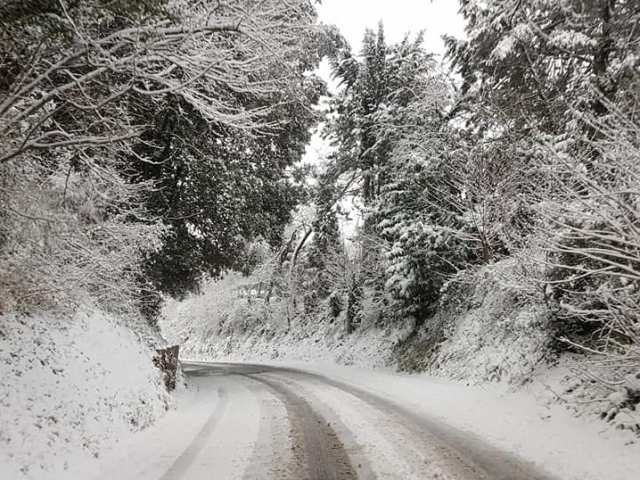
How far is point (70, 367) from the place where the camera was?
6.68 m

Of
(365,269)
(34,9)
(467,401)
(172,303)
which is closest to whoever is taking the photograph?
(34,9)

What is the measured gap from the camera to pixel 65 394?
6.03 metres

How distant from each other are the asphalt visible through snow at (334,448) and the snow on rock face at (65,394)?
3.85 feet

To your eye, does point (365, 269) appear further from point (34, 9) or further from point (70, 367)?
point (34, 9)

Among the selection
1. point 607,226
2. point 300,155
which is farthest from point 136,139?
point 300,155

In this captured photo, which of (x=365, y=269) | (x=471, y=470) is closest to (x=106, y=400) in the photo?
(x=471, y=470)

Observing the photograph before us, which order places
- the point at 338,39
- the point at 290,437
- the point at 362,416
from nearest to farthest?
1. the point at 290,437
2. the point at 362,416
3. the point at 338,39

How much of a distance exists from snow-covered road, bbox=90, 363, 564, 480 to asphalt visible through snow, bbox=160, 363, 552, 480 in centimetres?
1

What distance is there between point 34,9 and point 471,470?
6220mm

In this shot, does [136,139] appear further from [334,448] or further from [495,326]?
[495,326]

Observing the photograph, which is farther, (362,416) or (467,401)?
(467,401)

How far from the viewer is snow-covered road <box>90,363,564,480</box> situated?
4.73 m

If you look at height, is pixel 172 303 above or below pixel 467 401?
above

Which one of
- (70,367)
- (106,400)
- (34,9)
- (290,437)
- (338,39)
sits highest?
(338,39)
